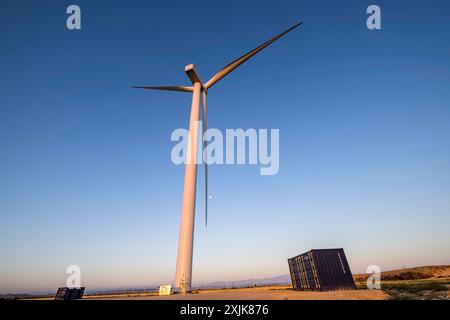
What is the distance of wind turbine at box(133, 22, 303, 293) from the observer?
26391 millimetres

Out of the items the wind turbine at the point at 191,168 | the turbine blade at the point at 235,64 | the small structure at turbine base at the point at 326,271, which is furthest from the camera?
the turbine blade at the point at 235,64

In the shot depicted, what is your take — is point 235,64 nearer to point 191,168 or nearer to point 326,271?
point 191,168

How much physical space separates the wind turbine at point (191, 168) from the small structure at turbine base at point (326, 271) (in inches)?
529

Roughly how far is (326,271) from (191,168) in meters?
18.5

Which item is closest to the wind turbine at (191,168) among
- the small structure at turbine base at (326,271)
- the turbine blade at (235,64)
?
the turbine blade at (235,64)

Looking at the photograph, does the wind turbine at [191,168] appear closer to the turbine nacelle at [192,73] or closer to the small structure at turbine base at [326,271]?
the turbine nacelle at [192,73]

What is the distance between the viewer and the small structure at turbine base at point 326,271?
28719 mm

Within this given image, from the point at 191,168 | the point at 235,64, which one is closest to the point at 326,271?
the point at 191,168

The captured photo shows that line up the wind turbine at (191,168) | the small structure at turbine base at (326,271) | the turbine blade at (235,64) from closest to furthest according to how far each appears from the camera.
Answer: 1. the wind turbine at (191,168)
2. the small structure at turbine base at (326,271)
3. the turbine blade at (235,64)

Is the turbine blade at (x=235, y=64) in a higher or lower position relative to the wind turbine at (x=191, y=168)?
higher

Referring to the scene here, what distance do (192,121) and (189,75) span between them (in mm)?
7881

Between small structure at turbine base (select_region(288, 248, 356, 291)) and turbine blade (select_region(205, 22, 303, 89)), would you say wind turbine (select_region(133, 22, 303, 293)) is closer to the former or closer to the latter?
turbine blade (select_region(205, 22, 303, 89))
